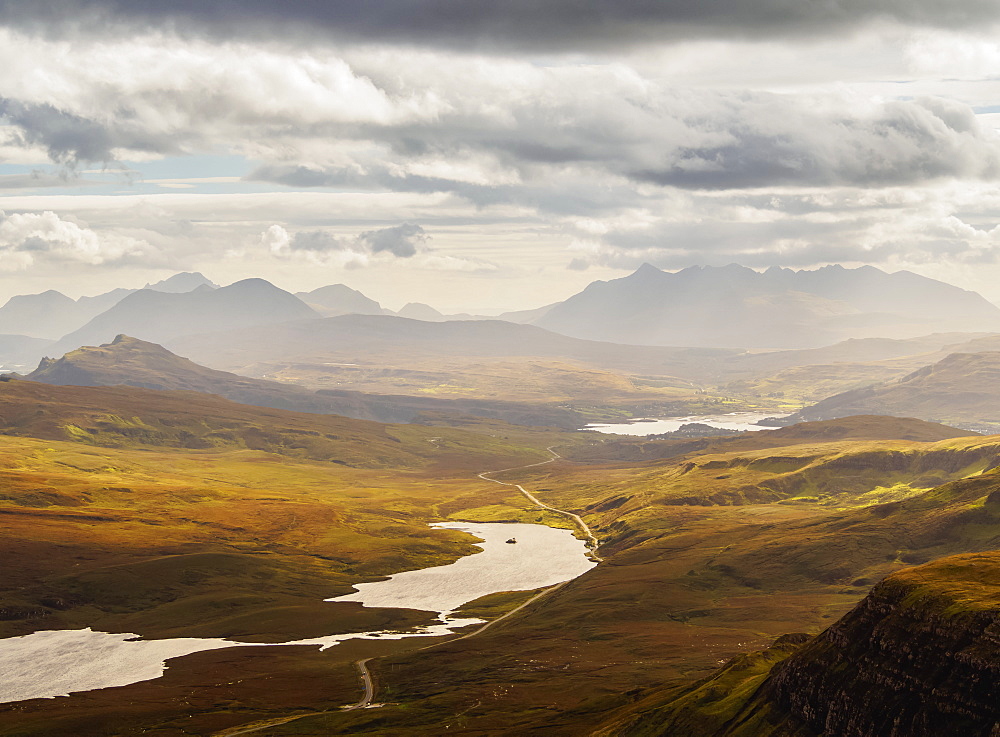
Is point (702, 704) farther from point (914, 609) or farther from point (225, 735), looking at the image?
point (225, 735)

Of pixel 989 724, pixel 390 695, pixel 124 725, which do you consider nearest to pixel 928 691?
pixel 989 724

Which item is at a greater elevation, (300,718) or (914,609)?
(914,609)

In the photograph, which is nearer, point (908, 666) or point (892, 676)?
point (908, 666)

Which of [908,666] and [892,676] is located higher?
[908,666]

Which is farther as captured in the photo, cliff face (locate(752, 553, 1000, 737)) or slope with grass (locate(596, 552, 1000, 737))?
slope with grass (locate(596, 552, 1000, 737))

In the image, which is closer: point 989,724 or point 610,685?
point 989,724

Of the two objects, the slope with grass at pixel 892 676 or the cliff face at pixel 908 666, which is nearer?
the cliff face at pixel 908 666

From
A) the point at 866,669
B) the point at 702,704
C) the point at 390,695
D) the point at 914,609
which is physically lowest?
the point at 390,695

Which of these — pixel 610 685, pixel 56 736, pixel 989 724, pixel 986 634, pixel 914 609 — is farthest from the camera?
pixel 610 685
